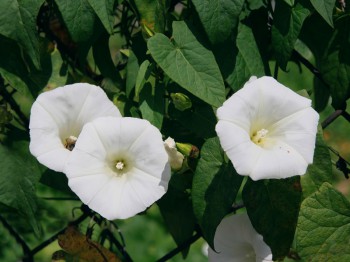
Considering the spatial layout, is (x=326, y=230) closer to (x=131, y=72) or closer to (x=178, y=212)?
(x=178, y=212)

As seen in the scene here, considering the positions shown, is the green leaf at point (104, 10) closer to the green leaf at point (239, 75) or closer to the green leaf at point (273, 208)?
the green leaf at point (239, 75)

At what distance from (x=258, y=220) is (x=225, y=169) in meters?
0.11

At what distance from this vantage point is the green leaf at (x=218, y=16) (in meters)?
1.13

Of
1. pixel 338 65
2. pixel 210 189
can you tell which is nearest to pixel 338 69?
pixel 338 65

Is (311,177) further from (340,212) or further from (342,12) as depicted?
(342,12)

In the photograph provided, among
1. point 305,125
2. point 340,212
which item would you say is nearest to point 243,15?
point 305,125

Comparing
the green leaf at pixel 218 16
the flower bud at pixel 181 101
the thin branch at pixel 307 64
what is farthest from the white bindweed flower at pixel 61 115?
the thin branch at pixel 307 64

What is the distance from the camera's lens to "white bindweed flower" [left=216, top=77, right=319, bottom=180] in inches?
39.8

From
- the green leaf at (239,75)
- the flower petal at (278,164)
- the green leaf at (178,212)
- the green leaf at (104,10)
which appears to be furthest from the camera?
the green leaf at (178,212)

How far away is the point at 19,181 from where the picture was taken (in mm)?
1232

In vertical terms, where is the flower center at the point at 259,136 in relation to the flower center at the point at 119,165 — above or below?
above

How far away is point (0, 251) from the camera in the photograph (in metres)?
2.57

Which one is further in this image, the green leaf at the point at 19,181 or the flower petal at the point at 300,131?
the green leaf at the point at 19,181

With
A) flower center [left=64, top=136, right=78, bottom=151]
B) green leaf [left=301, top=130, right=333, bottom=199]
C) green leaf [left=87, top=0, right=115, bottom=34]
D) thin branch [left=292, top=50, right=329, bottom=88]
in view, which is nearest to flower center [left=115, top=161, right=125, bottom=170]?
flower center [left=64, top=136, right=78, bottom=151]
